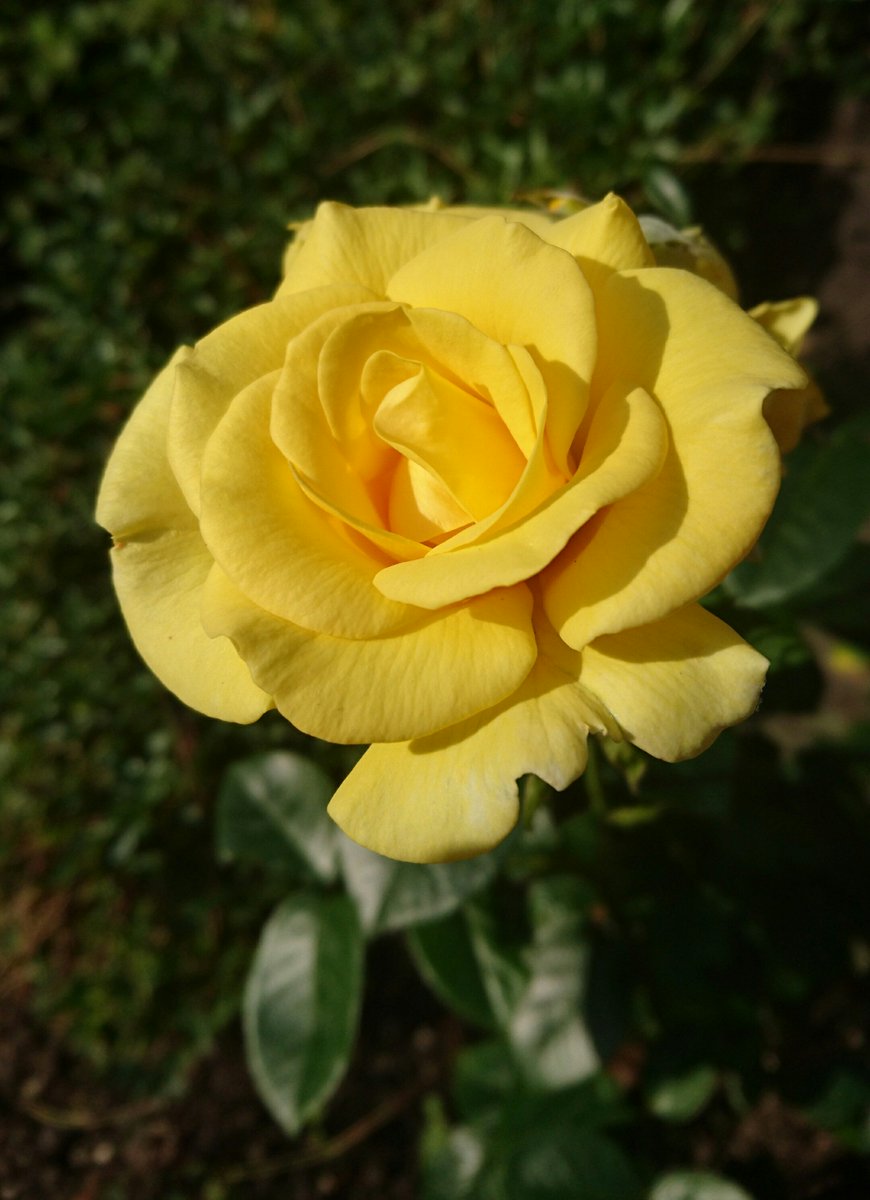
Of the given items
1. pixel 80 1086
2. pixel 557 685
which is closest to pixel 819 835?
pixel 557 685

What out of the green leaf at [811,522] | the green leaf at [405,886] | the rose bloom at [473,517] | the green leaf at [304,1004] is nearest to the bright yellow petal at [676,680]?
the rose bloom at [473,517]

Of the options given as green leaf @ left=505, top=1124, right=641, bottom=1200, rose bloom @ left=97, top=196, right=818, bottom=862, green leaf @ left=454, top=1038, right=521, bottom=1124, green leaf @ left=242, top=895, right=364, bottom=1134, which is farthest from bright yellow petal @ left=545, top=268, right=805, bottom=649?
green leaf @ left=454, top=1038, right=521, bottom=1124

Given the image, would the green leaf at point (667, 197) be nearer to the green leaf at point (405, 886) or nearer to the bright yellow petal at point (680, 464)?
the bright yellow petal at point (680, 464)

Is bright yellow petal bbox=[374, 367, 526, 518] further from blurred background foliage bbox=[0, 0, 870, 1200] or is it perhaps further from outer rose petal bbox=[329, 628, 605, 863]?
blurred background foliage bbox=[0, 0, 870, 1200]

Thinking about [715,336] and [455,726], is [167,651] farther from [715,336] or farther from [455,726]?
[715,336]

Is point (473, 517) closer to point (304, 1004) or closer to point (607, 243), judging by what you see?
point (607, 243)

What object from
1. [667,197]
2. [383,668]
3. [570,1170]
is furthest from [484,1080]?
[667,197]
